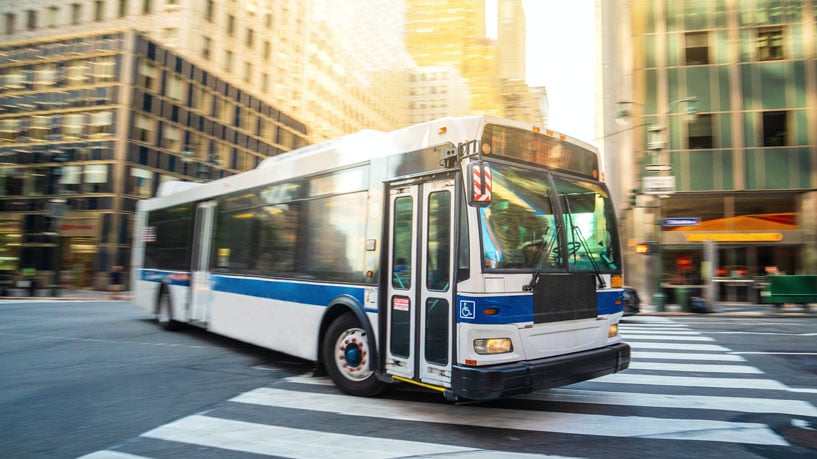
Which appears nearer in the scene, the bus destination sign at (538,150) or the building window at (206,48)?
the bus destination sign at (538,150)

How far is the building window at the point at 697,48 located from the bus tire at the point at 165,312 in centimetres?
2507

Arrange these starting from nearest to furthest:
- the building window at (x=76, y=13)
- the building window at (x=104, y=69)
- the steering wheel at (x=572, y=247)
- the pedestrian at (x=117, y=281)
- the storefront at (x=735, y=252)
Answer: the steering wheel at (x=572, y=247), the storefront at (x=735, y=252), the pedestrian at (x=117, y=281), the building window at (x=104, y=69), the building window at (x=76, y=13)

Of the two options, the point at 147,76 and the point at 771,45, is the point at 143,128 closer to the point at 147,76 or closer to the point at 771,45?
the point at 147,76

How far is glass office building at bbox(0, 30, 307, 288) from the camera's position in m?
32.5

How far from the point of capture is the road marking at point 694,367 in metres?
7.71

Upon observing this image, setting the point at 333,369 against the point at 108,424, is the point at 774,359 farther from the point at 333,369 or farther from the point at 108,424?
the point at 108,424

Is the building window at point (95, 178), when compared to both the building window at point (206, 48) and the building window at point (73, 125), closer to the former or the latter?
the building window at point (73, 125)

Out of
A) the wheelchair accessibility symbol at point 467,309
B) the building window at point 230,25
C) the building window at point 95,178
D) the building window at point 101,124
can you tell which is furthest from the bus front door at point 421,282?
the building window at point 230,25

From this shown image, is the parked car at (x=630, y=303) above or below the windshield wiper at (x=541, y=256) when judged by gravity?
below

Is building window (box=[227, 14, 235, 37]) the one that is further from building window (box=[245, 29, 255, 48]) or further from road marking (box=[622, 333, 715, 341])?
road marking (box=[622, 333, 715, 341])

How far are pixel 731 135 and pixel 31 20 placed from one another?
48352 millimetres

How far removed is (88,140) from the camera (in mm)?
33219

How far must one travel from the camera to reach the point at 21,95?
3625 centimetres

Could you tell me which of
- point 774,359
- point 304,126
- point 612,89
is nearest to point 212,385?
point 774,359
